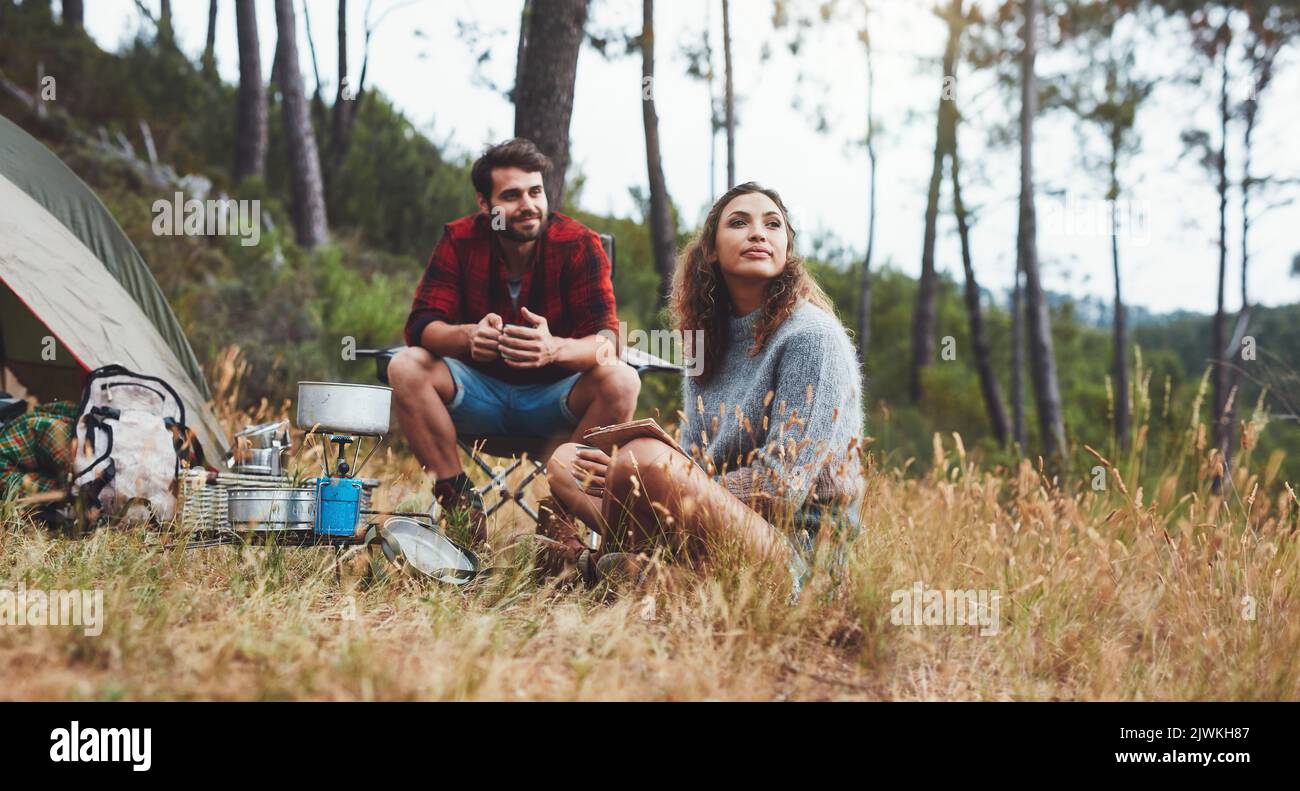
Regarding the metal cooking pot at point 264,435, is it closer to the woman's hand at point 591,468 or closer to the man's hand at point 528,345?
the man's hand at point 528,345

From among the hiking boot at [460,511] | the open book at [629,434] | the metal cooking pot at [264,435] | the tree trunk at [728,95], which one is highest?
the tree trunk at [728,95]

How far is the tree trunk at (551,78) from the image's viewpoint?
4688 millimetres

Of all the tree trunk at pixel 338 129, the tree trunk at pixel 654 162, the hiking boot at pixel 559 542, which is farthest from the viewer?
the tree trunk at pixel 338 129

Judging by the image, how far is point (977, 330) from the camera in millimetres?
11375

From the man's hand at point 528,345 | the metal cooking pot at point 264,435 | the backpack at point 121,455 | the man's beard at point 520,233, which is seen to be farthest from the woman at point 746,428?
the backpack at point 121,455

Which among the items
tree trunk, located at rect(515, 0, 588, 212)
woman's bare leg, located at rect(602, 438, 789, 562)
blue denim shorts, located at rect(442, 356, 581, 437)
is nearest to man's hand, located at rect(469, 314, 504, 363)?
blue denim shorts, located at rect(442, 356, 581, 437)

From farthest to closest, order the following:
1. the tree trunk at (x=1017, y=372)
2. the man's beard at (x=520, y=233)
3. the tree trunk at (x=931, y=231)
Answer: the tree trunk at (x=1017, y=372) < the tree trunk at (x=931, y=231) < the man's beard at (x=520, y=233)

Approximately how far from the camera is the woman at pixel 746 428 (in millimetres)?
2342

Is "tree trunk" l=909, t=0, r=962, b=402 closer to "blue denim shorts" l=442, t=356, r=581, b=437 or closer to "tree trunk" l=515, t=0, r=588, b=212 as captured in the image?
"tree trunk" l=515, t=0, r=588, b=212

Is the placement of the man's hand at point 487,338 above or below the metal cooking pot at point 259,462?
above

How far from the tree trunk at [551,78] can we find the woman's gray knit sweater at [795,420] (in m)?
2.36

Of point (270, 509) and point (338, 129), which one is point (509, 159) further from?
point (338, 129)

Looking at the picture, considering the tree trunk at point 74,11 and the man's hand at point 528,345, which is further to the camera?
the tree trunk at point 74,11
